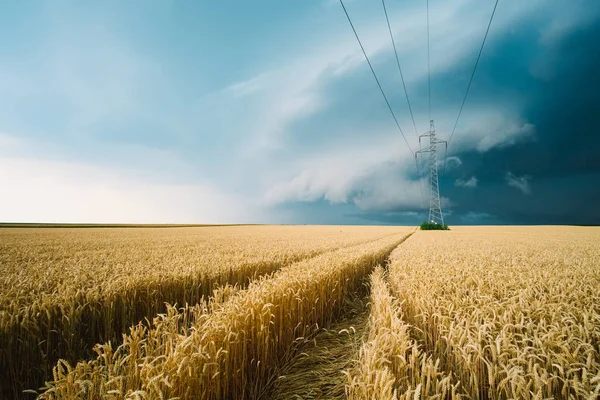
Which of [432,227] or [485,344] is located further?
[432,227]

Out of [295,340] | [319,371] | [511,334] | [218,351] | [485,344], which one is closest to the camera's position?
[218,351]

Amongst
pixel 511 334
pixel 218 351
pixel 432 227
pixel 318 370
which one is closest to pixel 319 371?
pixel 318 370

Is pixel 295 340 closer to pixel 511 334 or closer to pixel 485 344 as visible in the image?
pixel 485 344

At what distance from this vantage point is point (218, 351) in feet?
8.55

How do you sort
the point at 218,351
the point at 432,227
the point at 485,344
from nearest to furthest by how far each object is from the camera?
Answer: the point at 218,351 → the point at 485,344 → the point at 432,227

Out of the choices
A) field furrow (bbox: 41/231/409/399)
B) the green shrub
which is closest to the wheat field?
field furrow (bbox: 41/231/409/399)

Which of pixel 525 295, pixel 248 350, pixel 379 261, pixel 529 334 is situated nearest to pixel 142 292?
pixel 248 350

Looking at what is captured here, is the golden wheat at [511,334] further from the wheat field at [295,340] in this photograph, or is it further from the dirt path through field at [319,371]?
the dirt path through field at [319,371]

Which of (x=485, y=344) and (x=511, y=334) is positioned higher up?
(x=511, y=334)

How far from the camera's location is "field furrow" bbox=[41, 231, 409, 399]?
222cm

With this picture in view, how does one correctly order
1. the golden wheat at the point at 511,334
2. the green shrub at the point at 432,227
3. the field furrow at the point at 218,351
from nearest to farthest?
the field furrow at the point at 218,351 < the golden wheat at the point at 511,334 < the green shrub at the point at 432,227

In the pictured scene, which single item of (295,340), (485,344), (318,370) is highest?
(485,344)

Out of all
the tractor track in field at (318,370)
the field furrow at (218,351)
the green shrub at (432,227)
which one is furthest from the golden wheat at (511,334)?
the green shrub at (432,227)

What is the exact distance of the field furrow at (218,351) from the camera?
222 cm
